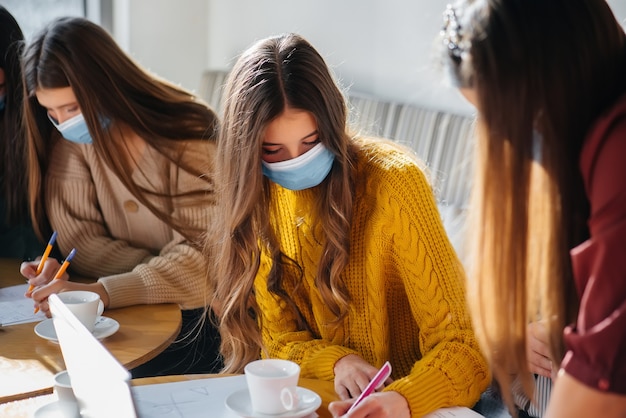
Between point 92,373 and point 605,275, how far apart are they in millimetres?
574

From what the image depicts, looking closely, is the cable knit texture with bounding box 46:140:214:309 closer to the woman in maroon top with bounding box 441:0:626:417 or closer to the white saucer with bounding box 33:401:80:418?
the white saucer with bounding box 33:401:80:418

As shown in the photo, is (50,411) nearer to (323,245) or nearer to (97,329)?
(97,329)

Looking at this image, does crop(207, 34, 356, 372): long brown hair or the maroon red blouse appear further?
crop(207, 34, 356, 372): long brown hair

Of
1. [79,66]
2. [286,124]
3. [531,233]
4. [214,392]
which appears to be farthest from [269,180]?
[531,233]

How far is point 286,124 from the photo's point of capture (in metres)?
1.42

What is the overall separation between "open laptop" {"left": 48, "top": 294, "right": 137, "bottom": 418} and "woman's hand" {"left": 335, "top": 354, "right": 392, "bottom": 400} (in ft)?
1.35

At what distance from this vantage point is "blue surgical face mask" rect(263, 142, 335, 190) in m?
1.43

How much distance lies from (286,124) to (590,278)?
766mm

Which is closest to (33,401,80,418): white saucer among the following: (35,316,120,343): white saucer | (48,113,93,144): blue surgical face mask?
(35,316,120,343): white saucer

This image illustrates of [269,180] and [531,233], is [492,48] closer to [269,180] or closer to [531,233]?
[531,233]

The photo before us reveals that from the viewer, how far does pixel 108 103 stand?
1.96 metres

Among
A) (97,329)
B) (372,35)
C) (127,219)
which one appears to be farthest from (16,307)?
(372,35)

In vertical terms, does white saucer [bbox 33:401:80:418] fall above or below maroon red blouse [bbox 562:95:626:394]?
below

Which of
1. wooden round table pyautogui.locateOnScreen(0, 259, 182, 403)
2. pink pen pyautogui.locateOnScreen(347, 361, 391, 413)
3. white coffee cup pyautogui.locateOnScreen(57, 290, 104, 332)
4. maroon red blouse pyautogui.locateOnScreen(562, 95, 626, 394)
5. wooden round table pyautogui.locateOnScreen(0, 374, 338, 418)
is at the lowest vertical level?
wooden round table pyautogui.locateOnScreen(0, 259, 182, 403)
